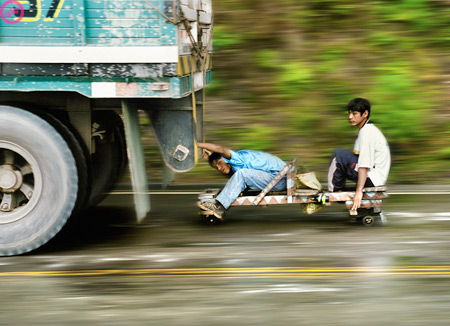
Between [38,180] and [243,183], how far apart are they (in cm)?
180

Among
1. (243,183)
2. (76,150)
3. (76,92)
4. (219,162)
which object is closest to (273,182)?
(243,183)

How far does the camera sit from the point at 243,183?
6609 millimetres

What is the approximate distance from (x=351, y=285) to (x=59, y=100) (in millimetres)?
2850

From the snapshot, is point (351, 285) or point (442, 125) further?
point (442, 125)

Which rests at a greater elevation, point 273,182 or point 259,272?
point 273,182

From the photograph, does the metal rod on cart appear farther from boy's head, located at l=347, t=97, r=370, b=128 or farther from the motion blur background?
the motion blur background

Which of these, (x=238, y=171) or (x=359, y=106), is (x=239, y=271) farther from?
(x=359, y=106)

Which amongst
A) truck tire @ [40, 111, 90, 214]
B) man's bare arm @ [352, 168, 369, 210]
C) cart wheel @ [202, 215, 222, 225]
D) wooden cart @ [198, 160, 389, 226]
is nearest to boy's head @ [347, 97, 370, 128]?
man's bare arm @ [352, 168, 369, 210]

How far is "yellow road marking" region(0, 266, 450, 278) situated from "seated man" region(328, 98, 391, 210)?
1181 mm

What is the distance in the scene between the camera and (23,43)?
5578mm

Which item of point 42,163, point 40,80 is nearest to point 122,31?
point 40,80

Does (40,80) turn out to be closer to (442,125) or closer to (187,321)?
(187,321)

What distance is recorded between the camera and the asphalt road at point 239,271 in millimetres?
4562

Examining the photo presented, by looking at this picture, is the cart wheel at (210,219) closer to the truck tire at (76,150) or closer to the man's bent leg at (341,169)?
the man's bent leg at (341,169)
